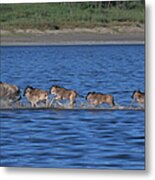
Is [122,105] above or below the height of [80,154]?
above

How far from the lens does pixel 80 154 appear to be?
5047mm

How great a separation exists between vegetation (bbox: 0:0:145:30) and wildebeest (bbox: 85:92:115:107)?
443mm

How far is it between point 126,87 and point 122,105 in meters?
0.12

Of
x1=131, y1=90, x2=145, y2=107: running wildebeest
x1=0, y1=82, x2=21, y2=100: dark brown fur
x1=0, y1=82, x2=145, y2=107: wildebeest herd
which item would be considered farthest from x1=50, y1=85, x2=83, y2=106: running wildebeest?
x1=131, y1=90, x2=145, y2=107: running wildebeest

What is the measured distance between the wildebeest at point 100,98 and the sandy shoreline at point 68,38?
34 centimetres

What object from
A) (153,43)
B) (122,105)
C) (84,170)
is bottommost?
(84,170)

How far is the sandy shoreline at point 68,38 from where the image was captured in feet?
16.7

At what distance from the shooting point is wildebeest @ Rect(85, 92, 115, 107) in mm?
5055

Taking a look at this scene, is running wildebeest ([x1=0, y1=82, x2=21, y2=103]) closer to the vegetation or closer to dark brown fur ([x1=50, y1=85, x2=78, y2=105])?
dark brown fur ([x1=50, y1=85, x2=78, y2=105])

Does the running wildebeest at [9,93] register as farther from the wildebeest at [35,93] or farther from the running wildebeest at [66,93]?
the running wildebeest at [66,93]

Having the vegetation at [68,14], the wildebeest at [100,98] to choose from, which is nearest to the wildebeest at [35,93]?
the wildebeest at [100,98]

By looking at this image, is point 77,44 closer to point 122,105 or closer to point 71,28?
point 71,28

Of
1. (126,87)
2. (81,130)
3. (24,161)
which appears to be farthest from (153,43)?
(24,161)

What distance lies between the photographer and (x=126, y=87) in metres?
5.04
